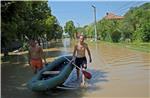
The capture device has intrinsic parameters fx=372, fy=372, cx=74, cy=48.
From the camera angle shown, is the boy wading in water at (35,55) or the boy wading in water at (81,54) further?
the boy wading in water at (81,54)

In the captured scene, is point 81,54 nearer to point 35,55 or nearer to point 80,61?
point 80,61

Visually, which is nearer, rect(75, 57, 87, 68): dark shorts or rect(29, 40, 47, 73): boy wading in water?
rect(29, 40, 47, 73): boy wading in water

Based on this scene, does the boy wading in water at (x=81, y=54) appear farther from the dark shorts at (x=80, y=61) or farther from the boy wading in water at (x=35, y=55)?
the boy wading in water at (x=35, y=55)

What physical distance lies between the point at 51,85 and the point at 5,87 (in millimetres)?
2630

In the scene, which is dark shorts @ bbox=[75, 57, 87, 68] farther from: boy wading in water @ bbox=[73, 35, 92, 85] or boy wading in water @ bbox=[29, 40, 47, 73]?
boy wading in water @ bbox=[29, 40, 47, 73]

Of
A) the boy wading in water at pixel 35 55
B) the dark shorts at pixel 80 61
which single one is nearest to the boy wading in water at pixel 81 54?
the dark shorts at pixel 80 61

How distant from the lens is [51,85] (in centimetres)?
1035

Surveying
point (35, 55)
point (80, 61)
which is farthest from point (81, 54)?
point (35, 55)

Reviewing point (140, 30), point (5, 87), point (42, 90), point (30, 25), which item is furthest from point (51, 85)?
point (140, 30)

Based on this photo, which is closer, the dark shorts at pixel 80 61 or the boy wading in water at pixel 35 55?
the boy wading in water at pixel 35 55

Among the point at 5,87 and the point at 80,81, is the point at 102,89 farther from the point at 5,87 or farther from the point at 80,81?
the point at 5,87

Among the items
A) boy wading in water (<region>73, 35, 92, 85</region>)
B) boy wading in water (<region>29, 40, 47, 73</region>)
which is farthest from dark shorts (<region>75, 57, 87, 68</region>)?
boy wading in water (<region>29, 40, 47, 73</region>)

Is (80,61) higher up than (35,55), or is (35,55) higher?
(35,55)

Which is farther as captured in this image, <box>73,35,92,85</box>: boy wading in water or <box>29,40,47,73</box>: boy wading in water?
<box>73,35,92,85</box>: boy wading in water
